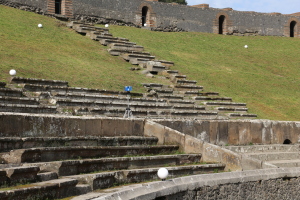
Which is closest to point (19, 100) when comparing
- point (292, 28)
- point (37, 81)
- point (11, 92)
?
point (11, 92)

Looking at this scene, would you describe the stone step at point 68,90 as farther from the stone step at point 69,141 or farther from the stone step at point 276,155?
the stone step at point 276,155

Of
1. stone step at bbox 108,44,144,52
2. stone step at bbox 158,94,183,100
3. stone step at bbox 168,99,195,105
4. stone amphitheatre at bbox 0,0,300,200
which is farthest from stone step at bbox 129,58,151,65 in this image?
stone step at bbox 168,99,195,105

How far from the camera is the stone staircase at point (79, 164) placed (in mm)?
6517

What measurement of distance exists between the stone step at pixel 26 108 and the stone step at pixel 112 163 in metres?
3.73

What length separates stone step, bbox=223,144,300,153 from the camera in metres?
14.0

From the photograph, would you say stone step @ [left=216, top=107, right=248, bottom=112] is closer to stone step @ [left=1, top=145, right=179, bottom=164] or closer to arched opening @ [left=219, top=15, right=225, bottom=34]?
stone step @ [left=1, top=145, right=179, bottom=164]

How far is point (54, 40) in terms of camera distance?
72.6 feet

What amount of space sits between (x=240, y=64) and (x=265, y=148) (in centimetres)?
1396

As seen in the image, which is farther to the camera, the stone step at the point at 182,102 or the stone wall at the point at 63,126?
the stone step at the point at 182,102

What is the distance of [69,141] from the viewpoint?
8914mm

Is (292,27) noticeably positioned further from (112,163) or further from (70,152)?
(70,152)

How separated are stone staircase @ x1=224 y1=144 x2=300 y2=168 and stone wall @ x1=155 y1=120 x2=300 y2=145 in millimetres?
337

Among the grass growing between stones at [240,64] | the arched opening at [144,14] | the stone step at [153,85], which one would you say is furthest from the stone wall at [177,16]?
the stone step at [153,85]

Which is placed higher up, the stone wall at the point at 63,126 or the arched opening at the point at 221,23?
the arched opening at the point at 221,23
